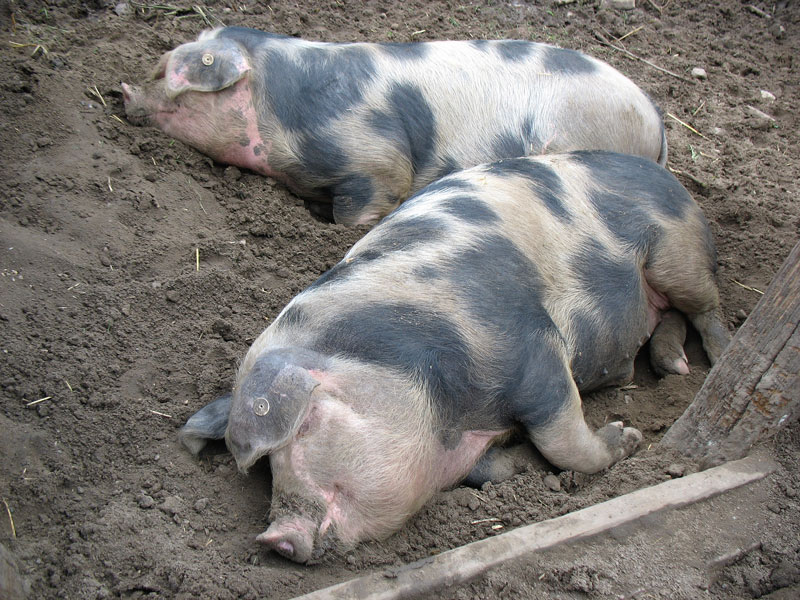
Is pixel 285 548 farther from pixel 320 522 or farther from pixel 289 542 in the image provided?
pixel 320 522

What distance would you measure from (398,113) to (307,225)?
0.97 meters

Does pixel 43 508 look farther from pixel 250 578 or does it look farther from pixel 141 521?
pixel 250 578

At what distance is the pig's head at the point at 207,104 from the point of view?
479 centimetres

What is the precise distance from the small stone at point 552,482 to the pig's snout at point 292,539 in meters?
1.02

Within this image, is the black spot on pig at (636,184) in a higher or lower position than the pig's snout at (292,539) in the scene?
higher

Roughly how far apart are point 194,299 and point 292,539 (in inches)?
62.7

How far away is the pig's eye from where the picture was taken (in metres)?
2.63

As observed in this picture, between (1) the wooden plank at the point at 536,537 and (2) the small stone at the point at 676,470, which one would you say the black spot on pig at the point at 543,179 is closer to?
(2) the small stone at the point at 676,470

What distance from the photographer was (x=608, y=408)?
3.76 meters

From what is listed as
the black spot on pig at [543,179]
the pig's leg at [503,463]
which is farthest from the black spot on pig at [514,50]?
the pig's leg at [503,463]

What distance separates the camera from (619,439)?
10.9 feet

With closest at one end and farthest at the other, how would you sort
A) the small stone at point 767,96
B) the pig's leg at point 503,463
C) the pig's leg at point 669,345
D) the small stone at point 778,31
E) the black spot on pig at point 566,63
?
the pig's leg at point 503,463 → the pig's leg at point 669,345 → the black spot on pig at point 566,63 → the small stone at point 767,96 → the small stone at point 778,31

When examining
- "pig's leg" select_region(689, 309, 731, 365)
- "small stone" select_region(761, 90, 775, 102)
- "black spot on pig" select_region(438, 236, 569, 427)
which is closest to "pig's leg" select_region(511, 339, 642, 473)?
"black spot on pig" select_region(438, 236, 569, 427)

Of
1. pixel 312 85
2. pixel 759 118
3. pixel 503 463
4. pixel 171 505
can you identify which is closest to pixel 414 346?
pixel 503 463
